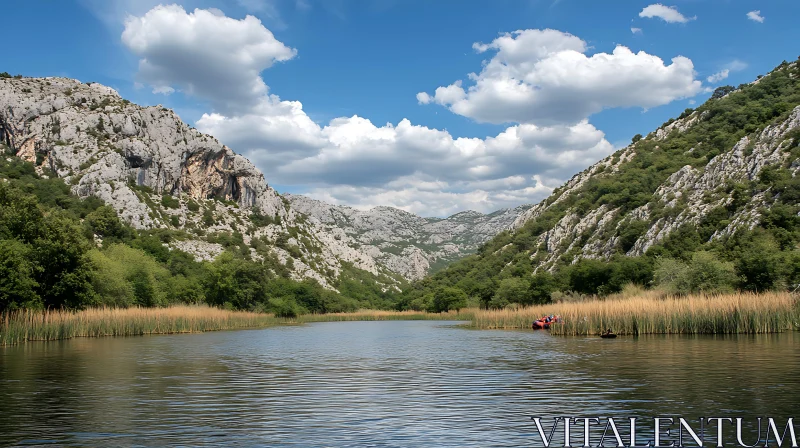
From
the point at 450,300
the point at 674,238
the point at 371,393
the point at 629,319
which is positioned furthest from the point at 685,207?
the point at 371,393

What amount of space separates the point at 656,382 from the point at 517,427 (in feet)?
28.8

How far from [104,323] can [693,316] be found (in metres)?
46.9

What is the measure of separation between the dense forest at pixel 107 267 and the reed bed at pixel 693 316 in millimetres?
42999

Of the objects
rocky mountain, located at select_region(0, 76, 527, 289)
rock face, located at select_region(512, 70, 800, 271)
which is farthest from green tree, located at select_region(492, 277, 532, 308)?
rocky mountain, located at select_region(0, 76, 527, 289)

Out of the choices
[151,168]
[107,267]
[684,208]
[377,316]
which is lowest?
[377,316]

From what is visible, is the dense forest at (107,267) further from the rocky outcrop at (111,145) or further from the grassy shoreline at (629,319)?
the rocky outcrop at (111,145)

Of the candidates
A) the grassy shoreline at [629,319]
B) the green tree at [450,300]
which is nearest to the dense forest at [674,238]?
the green tree at [450,300]

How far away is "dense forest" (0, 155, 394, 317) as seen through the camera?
5372 centimetres

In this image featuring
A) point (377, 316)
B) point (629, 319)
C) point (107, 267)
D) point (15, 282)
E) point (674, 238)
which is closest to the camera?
point (629, 319)

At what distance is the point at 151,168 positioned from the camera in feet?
470

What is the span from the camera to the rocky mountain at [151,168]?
5025 inches

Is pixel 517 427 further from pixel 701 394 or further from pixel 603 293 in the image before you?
pixel 603 293

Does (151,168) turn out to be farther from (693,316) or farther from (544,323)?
(693,316)

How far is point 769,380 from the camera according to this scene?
20000 millimetres
